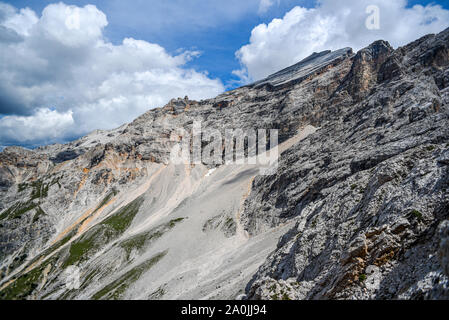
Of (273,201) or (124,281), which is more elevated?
(273,201)

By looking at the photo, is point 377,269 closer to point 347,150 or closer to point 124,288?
point 347,150

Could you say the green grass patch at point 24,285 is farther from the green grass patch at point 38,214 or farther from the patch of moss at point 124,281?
the patch of moss at point 124,281

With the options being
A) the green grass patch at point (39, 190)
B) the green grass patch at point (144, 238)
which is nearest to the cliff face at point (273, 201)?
the green grass patch at point (144, 238)

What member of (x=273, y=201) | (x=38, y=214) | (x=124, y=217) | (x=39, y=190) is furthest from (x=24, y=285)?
(x=273, y=201)

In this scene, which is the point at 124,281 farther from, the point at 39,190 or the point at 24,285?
the point at 39,190

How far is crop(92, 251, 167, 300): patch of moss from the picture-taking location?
5725cm

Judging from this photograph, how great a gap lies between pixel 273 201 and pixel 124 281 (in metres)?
42.6

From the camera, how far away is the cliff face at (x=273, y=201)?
1605 centimetres

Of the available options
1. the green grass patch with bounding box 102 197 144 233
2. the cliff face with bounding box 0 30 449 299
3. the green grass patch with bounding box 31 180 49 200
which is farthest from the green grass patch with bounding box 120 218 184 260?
the green grass patch with bounding box 31 180 49 200

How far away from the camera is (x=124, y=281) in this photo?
Answer: 6156 cm

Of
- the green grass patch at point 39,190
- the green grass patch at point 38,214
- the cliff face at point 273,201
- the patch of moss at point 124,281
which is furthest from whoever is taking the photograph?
the green grass patch at point 39,190

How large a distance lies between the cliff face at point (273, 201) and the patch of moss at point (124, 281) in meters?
0.41

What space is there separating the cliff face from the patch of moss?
1.34 ft

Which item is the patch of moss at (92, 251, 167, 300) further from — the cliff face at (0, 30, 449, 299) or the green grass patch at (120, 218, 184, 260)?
the green grass patch at (120, 218, 184, 260)
